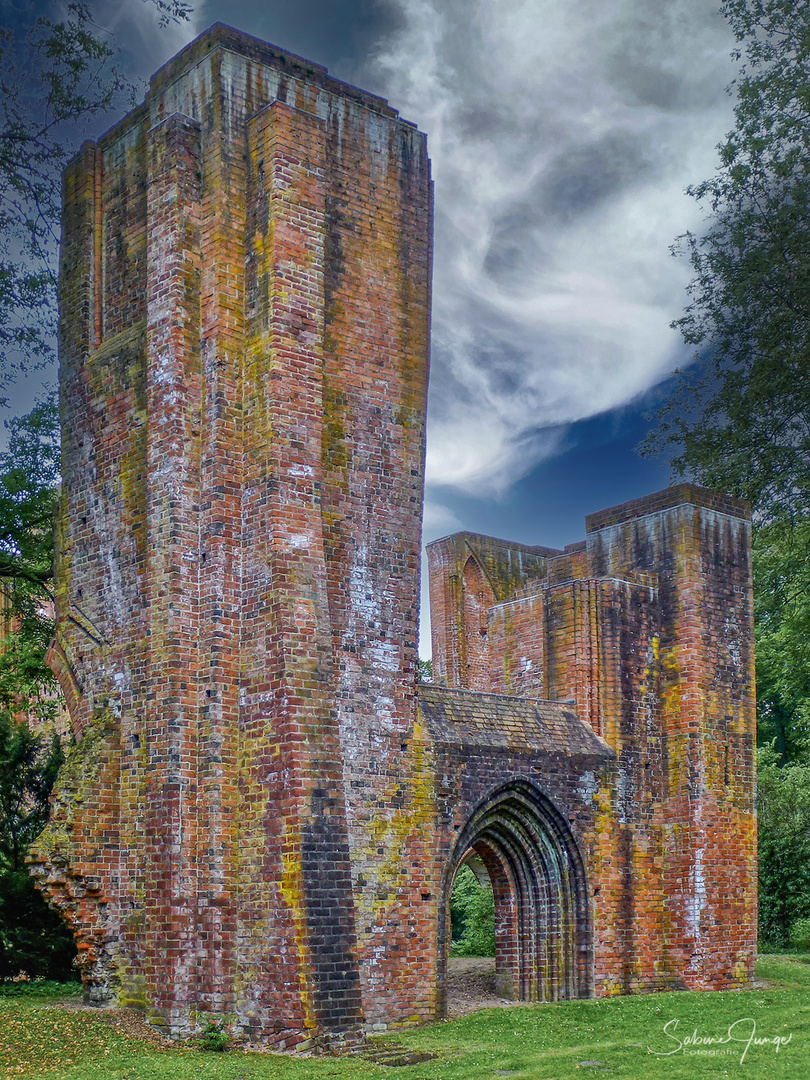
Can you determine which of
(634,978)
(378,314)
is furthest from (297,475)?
(634,978)

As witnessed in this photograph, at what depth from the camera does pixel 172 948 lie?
11148 mm

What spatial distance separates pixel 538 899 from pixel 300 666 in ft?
17.9

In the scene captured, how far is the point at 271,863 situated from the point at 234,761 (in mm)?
1166

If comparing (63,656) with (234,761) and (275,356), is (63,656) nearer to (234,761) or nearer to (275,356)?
(234,761)

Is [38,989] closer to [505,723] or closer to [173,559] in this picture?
[173,559]

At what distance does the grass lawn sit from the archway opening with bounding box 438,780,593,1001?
1381 mm

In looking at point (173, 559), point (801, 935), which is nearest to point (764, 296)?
point (173, 559)

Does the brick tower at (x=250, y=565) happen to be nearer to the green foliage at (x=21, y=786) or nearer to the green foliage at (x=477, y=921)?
the green foliage at (x=21, y=786)

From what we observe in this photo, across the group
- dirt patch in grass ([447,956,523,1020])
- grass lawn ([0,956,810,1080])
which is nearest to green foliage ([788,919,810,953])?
dirt patch in grass ([447,956,523,1020])

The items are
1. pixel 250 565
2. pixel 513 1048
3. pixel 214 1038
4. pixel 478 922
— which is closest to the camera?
pixel 513 1048

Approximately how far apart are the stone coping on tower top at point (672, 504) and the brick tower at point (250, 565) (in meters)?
4.65

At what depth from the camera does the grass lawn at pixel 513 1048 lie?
A: 8.94 meters

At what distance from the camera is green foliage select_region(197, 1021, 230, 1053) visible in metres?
10.6

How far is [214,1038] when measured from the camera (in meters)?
10.7
